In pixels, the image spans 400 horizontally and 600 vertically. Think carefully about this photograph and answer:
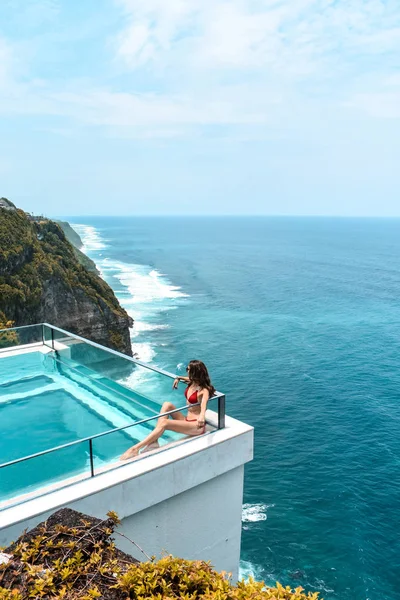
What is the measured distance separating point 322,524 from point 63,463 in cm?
2166

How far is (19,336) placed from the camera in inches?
422

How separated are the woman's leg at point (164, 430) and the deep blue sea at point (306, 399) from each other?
146 cm

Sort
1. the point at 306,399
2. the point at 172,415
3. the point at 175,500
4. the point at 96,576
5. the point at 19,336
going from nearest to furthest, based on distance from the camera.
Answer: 1. the point at 96,576
2. the point at 175,500
3. the point at 172,415
4. the point at 19,336
5. the point at 306,399

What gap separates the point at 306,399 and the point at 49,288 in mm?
22114

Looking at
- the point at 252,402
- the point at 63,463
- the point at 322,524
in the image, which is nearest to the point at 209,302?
the point at 252,402

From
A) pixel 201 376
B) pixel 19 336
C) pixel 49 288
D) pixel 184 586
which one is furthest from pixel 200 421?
pixel 49 288

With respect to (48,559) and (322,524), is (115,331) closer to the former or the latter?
(322,524)

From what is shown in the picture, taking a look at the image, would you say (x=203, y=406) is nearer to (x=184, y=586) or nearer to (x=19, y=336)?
(x=184, y=586)

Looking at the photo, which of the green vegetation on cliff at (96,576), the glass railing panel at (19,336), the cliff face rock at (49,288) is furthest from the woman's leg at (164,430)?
the cliff face rock at (49,288)

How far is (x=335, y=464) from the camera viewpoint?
92.4ft

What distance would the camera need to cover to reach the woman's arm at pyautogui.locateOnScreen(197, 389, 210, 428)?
6.87 metres

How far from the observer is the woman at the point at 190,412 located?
662 cm

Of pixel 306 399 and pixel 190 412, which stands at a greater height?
pixel 190 412

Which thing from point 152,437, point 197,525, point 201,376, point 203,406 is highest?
point 201,376
